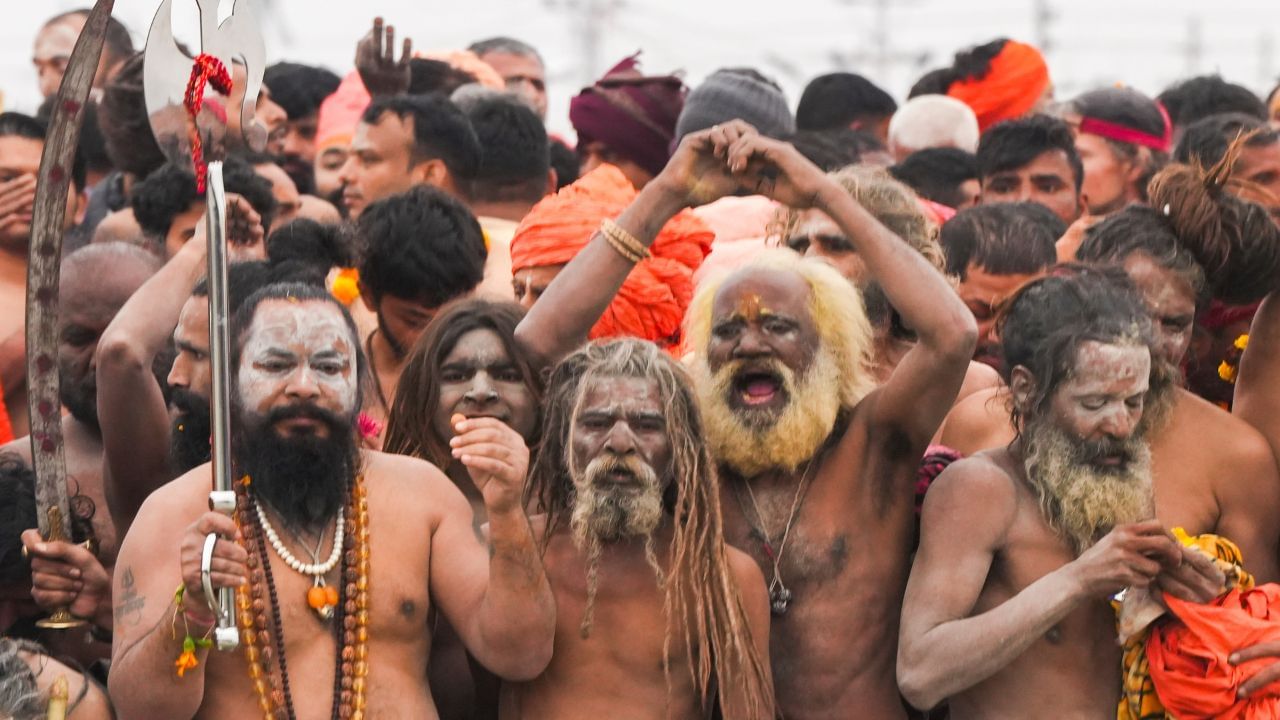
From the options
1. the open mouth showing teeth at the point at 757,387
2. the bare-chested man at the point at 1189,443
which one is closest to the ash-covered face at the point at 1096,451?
the bare-chested man at the point at 1189,443

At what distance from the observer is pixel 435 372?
5.35 m

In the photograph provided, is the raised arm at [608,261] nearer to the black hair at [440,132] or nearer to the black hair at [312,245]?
the black hair at [312,245]

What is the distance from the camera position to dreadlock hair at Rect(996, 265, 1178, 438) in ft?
16.0

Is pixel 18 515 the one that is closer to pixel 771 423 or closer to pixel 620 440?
pixel 620 440

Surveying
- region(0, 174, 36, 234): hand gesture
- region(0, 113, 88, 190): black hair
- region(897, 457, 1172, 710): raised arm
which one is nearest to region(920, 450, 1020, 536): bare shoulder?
region(897, 457, 1172, 710): raised arm

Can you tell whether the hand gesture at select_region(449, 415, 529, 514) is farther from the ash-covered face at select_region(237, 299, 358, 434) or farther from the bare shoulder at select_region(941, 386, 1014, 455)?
the bare shoulder at select_region(941, 386, 1014, 455)

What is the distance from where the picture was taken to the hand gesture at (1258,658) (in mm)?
4457

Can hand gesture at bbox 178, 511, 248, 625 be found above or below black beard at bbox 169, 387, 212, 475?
above

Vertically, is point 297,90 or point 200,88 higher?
point 200,88

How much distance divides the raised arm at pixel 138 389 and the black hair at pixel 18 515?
4.7 inches

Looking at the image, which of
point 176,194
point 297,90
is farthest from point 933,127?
point 176,194

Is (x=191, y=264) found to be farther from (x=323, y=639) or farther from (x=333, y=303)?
(x=323, y=639)

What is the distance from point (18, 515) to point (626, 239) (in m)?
1.59

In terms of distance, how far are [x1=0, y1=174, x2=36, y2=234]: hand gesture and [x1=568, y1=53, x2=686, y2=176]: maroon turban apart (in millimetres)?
2113
